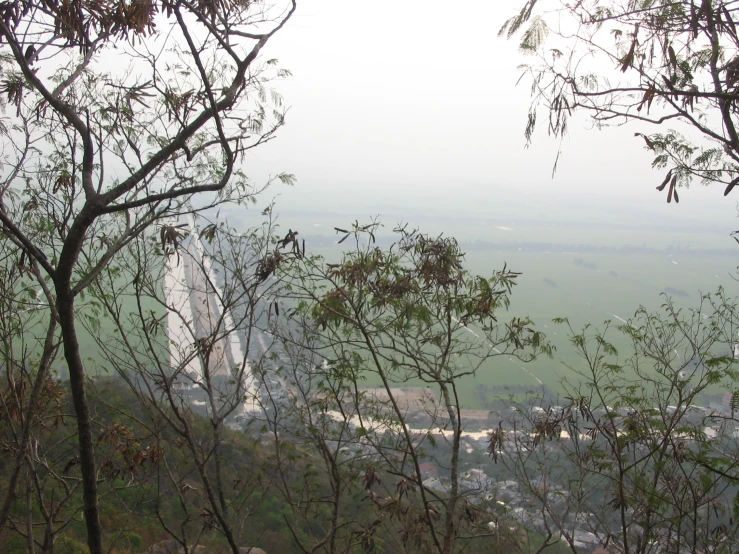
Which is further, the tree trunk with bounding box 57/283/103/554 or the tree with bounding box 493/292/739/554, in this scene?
the tree with bounding box 493/292/739/554

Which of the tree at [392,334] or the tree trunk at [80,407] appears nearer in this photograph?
the tree trunk at [80,407]

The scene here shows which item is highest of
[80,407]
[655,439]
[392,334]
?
[392,334]

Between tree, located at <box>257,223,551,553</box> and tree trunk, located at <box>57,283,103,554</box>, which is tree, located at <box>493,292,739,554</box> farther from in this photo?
tree trunk, located at <box>57,283,103,554</box>

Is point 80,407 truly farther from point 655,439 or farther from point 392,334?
point 655,439

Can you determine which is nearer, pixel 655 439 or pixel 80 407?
pixel 80 407

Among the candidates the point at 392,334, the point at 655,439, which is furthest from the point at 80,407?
the point at 655,439

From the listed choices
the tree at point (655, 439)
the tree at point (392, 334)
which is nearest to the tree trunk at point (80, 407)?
the tree at point (392, 334)

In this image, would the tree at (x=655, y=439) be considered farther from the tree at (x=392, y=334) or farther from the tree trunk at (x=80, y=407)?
the tree trunk at (x=80, y=407)

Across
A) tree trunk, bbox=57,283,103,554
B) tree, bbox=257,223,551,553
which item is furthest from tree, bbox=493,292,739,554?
tree trunk, bbox=57,283,103,554

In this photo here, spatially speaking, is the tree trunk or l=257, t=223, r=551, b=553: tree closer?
the tree trunk

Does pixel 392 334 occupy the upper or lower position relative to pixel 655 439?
upper

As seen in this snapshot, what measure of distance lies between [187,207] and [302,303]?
3.91 ft

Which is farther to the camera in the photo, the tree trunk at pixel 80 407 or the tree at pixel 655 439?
the tree at pixel 655 439

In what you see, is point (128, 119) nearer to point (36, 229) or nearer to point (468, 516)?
point (36, 229)
